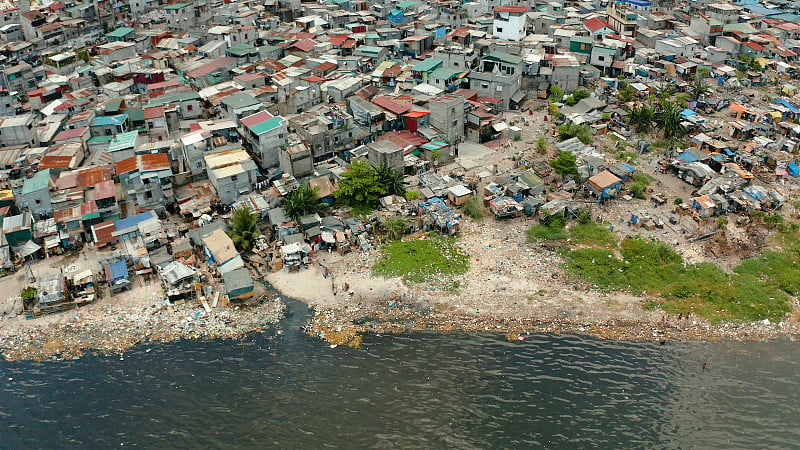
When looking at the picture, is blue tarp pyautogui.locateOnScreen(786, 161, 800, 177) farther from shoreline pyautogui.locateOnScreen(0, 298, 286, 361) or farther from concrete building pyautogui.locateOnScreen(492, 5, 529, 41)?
shoreline pyautogui.locateOnScreen(0, 298, 286, 361)

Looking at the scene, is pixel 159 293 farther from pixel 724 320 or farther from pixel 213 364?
pixel 724 320

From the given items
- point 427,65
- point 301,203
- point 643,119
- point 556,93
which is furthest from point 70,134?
point 643,119

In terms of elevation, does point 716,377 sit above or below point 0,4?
below

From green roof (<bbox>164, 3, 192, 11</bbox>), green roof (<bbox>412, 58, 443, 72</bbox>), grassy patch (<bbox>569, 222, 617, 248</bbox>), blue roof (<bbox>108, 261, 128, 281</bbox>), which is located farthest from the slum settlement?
green roof (<bbox>164, 3, 192, 11</bbox>)

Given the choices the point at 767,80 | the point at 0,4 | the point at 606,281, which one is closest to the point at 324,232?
the point at 606,281

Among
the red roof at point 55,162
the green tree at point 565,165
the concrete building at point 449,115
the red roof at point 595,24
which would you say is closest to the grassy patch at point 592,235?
the green tree at point 565,165

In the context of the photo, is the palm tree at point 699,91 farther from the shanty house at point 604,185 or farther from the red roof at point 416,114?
the red roof at point 416,114

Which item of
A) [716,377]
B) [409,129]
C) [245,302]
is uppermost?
[409,129]
